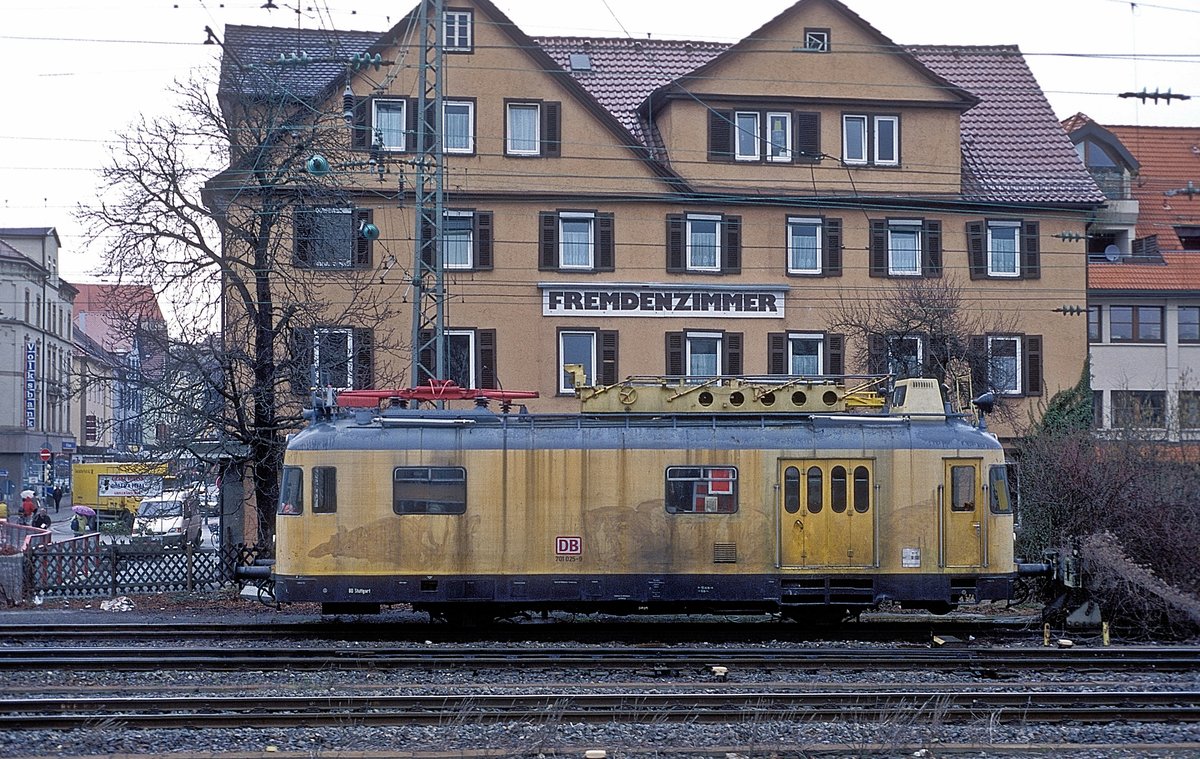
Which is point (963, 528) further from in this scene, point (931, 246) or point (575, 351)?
point (931, 246)

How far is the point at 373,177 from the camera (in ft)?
104

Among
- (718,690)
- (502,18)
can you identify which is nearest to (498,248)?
(502,18)

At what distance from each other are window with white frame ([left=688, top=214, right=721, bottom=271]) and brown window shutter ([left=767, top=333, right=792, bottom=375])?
94.0 inches

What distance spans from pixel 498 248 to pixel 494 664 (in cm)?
1875

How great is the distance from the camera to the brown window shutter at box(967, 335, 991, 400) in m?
31.2

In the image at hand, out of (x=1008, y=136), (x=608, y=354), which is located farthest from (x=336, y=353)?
(x=1008, y=136)

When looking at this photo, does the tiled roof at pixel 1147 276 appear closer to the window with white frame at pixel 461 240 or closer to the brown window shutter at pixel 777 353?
the brown window shutter at pixel 777 353

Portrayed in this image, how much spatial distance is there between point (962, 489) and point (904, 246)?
17221 millimetres

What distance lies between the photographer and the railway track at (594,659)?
15062 millimetres

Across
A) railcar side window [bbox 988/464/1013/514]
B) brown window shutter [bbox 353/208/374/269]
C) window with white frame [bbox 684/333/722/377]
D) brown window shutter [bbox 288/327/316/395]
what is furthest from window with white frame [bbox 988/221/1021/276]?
brown window shutter [bbox 288/327/316/395]

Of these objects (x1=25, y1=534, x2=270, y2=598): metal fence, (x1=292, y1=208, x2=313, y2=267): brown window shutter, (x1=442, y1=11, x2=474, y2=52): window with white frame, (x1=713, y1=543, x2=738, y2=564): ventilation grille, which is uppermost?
(x1=442, y1=11, x2=474, y2=52): window with white frame

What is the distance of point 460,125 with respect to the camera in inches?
1278

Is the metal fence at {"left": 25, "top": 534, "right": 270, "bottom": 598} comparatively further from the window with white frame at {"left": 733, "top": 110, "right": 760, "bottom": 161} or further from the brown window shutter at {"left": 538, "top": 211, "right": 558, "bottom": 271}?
the window with white frame at {"left": 733, "top": 110, "right": 760, "bottom": 161}

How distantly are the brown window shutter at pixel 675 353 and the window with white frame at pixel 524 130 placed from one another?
19.8 ft
